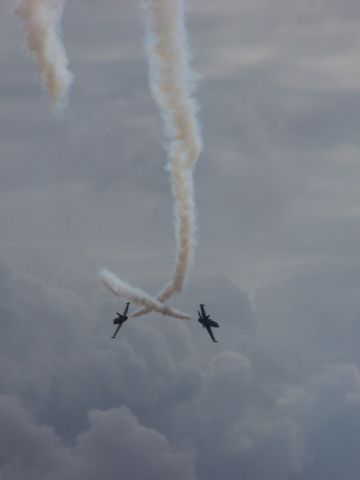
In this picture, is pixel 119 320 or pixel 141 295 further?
pixel 119 320

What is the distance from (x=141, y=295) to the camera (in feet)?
392

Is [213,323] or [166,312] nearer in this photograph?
[166,312]

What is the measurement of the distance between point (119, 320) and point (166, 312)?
1479 cm

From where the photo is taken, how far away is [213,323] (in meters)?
132

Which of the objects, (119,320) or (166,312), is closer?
(166,312)

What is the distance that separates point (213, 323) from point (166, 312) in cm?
1423

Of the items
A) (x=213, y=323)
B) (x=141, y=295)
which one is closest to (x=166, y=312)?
(x=141, y=295)

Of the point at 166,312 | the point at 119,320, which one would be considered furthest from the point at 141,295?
the point at 119,320

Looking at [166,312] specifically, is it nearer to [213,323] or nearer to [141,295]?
[141,295]

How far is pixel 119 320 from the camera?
133m

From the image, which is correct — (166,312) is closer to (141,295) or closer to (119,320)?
(141,295)

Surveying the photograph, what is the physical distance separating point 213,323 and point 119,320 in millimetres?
14529

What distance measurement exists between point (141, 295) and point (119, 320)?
14.6m
